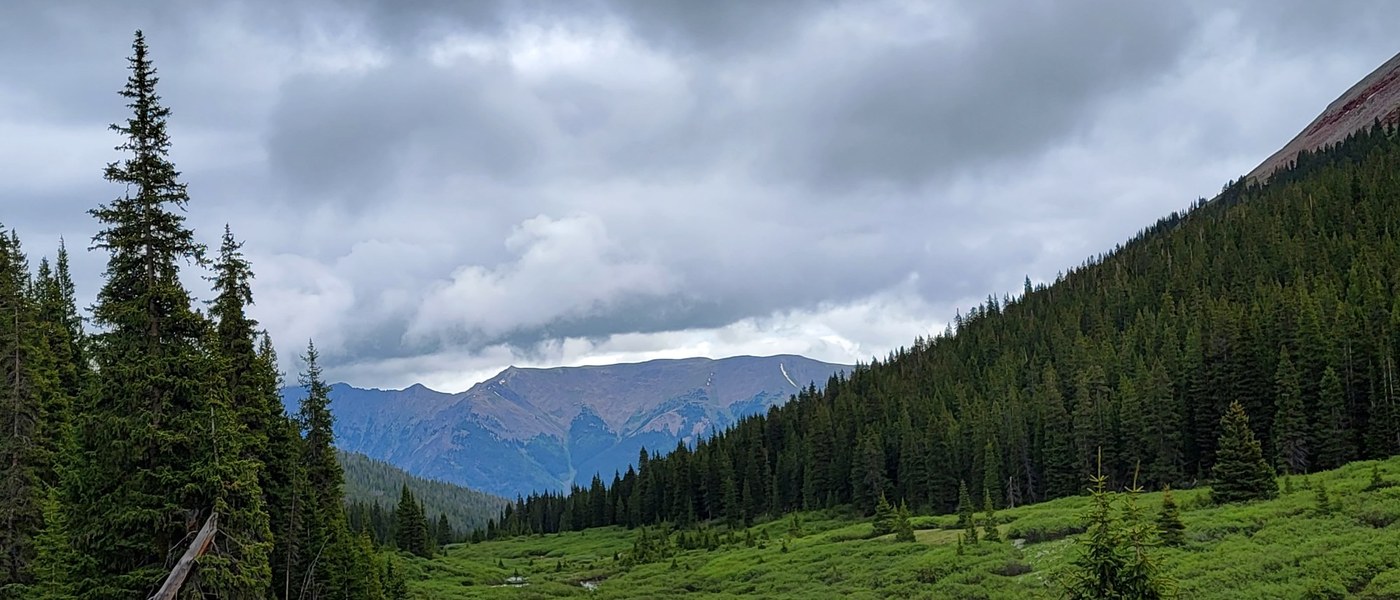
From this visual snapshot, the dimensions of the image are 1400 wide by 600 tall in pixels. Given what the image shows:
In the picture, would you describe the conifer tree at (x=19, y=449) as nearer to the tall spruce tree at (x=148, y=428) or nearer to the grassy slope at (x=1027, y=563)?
the tall spruce tree at (x=148, y=428)

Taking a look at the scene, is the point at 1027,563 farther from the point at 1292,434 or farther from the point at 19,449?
the point at 19,449

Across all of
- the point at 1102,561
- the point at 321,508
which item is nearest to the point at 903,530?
the point at 321,508

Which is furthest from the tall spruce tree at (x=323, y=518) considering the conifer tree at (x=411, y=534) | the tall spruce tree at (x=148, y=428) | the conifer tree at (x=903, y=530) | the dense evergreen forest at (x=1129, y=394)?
the conifer tree at (x=411, y=534)

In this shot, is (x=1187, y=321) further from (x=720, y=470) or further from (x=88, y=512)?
(x=88, y=512)

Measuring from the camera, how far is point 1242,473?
60.9 m

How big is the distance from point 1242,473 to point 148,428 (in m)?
64.9

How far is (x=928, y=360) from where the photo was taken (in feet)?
636

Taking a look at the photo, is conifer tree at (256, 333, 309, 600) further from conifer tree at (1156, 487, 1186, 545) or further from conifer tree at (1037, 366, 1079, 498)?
conifer tree at (1037, 366, 1079, 498)

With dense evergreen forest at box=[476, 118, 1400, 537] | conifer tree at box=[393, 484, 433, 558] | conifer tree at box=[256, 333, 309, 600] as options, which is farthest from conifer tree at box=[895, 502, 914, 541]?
conifer tree at box=[393, 484, 433, 558]

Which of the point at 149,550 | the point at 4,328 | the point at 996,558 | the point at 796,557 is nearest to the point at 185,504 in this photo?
the point at 149,550

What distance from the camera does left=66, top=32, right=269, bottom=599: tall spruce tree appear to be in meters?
23.8

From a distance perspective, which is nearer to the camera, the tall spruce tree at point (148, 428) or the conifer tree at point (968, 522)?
the tall spruce tree at point (148, 428)

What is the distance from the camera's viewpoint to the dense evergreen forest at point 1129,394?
88188mm

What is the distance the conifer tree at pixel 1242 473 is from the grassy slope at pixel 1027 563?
187cm
